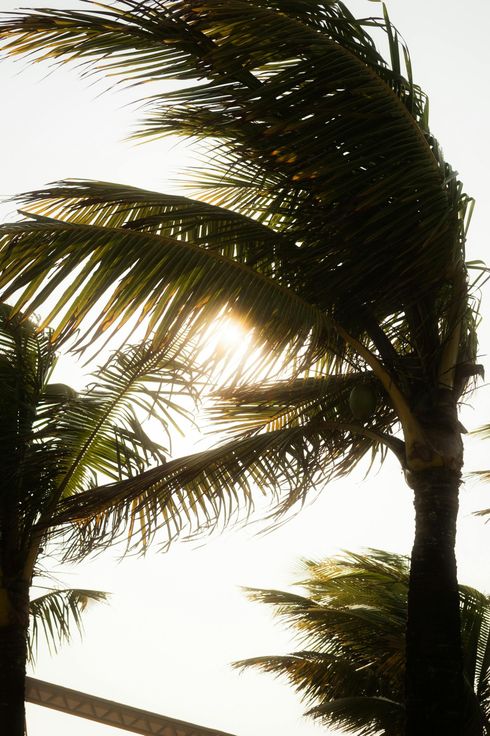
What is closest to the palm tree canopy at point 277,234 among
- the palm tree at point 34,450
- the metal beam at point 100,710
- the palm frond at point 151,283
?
the palm frond at point 151,283

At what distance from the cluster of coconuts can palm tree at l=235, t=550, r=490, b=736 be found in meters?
3.81

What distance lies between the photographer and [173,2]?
506 cm

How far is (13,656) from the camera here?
8680mm

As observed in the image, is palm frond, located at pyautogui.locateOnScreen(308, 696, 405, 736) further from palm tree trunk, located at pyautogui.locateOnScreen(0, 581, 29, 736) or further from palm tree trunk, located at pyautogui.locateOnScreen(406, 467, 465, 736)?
palm tree trunk, located at pyautogui.locateOnScreen(406, 467, 465, 736)

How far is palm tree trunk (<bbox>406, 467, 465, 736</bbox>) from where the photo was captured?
4.59 meters

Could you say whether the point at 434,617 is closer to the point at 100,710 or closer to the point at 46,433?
the point at 46,433

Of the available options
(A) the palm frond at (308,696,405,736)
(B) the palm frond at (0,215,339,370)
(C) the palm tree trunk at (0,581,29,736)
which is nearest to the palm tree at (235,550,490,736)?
(A) the palm frond at (308,696,405,736)

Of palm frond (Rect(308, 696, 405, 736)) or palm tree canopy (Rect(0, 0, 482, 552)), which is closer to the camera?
palm tree canopy (Rect(0, 0, 482, 552))

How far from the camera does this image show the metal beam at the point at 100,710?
21.5 meters

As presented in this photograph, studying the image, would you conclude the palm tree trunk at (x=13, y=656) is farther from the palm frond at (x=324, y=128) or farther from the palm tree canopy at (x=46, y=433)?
the palm frond at (x=324, y=128)

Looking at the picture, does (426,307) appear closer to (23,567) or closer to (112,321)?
(112,321)

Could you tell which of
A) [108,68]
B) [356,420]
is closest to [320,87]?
[108,68]

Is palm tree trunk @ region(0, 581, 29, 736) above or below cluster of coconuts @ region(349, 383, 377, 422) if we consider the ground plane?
below

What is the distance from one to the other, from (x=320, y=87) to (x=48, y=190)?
159 centimetres
